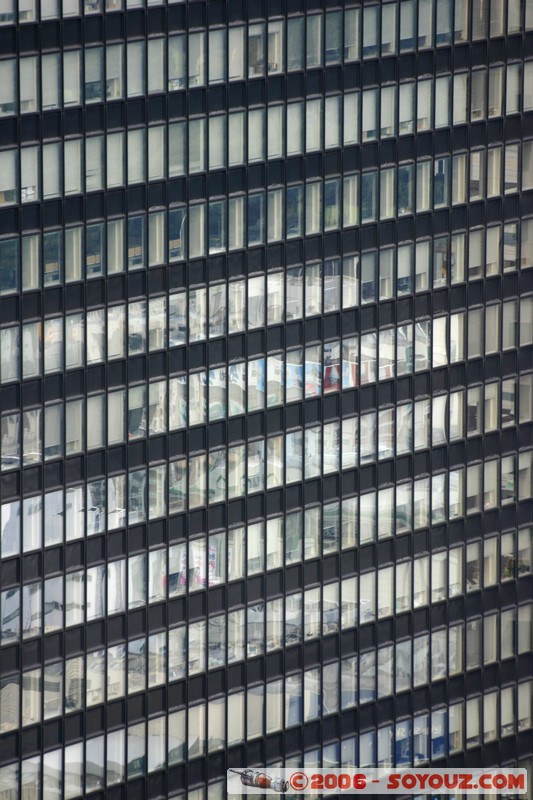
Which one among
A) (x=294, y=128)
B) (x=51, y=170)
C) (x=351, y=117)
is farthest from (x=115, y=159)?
(x=351, y=117)

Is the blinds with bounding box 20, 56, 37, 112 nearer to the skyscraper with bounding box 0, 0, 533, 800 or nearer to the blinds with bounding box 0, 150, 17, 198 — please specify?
the skyscraper with bounding box 0, 0, 533, 800

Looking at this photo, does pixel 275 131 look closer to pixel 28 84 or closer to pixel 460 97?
pixel 460 97

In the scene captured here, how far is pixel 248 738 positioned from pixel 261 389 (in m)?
15.4

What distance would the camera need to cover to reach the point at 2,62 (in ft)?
281

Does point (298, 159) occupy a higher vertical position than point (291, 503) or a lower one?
higher

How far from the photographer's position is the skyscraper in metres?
90.8

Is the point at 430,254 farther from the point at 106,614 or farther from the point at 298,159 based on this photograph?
the point at 106,614

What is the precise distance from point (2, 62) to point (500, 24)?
84.3 feet

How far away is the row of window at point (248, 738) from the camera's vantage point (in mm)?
96875

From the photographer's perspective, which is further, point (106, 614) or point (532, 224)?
point (532, 224)

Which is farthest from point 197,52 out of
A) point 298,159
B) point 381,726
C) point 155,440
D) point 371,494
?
point 381,726

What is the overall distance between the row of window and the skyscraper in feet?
0.41

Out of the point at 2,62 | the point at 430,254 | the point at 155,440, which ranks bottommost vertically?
the point at 155,440

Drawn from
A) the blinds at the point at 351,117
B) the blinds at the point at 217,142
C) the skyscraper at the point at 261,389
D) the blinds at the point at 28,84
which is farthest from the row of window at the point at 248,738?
the blinds at the point at 28,84
